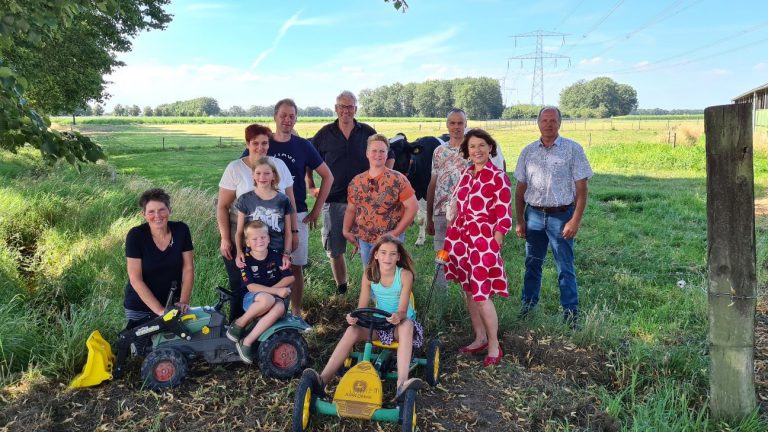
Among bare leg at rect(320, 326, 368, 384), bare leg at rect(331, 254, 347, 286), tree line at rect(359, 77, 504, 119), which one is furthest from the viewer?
tree line at rect(359, 77, 504, 119)

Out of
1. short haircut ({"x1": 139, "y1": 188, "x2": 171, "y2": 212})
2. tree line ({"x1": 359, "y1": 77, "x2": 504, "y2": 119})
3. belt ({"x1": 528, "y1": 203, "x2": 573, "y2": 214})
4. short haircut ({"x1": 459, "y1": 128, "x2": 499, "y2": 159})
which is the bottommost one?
belt ({"x1": 528, "y1": 203, "x2": 573, "y2": 214})

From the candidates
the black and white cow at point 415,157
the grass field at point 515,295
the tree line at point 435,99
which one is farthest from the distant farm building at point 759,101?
the tree line at point 435,99

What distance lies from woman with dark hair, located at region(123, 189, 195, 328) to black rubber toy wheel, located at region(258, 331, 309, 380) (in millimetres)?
699

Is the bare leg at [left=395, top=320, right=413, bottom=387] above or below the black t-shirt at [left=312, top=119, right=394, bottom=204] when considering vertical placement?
below

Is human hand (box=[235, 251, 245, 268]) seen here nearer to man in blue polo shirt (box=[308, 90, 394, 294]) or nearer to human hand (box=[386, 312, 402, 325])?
human hand (box=[386, 312, 402, 325])

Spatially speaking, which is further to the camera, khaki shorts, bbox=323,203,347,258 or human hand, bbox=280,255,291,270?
khaki shorts, bbox=323,203,347,258

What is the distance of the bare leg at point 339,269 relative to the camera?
5.63 meters

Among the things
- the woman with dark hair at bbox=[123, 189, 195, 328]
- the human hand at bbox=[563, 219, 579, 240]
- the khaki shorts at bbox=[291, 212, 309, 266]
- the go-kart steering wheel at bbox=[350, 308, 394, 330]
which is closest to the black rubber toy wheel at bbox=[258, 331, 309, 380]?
the go-kart steering wheel at bbox=[350, 308, 394, 330]

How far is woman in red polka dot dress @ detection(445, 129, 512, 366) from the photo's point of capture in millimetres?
4172

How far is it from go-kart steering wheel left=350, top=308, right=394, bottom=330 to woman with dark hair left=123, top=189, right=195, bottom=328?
1.34 m

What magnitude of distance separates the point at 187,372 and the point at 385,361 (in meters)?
1.43

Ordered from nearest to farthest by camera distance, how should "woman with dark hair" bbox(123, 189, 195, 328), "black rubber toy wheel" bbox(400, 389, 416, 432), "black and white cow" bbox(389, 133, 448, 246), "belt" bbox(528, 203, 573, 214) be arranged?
"black rubber toy wheel" bbox(400, 389, 416, 432), "woman with dark hair" bbox(123, 189, 195, 328), "belt" bbox(528, 203, 573, 214), "black and white cow" bbox(389, 133, 448, 246)

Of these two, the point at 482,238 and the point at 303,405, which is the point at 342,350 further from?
the point at 482,238

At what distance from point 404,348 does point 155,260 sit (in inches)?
77.1
